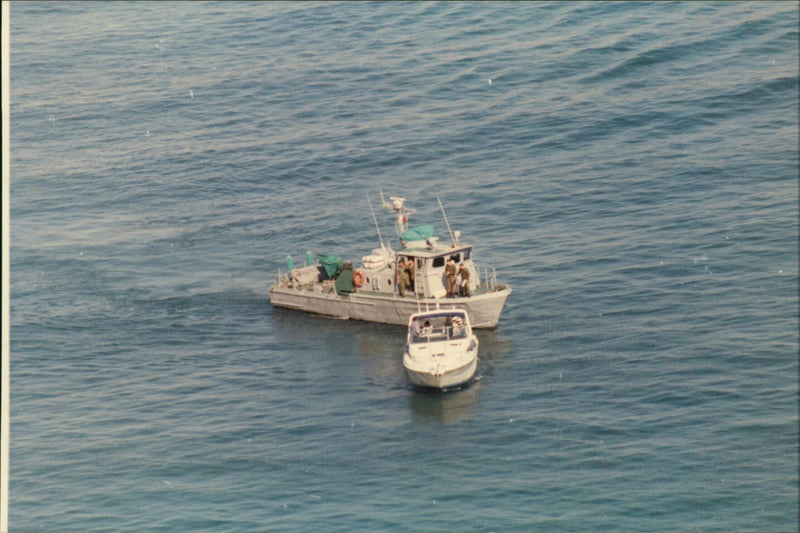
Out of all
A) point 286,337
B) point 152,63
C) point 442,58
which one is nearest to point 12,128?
point 152,63

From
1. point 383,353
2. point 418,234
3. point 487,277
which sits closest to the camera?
point 383,353

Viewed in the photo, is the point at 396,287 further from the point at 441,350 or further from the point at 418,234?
the point at 441,350

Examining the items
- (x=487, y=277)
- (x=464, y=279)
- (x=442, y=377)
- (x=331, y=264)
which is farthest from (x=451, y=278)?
(x=442, y=377)

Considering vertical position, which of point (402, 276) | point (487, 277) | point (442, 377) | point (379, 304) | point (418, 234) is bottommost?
point (379, 304)

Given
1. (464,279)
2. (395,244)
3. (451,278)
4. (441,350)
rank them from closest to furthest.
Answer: (441,350) < (451,278) < (464,279) < (395,244)

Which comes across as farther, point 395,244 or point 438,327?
point 395,244

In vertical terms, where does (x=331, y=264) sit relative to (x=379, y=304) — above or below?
above

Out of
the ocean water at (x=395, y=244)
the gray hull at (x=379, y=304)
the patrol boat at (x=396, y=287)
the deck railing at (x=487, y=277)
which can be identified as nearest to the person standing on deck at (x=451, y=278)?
the patrol boat at (x=396, y=287)

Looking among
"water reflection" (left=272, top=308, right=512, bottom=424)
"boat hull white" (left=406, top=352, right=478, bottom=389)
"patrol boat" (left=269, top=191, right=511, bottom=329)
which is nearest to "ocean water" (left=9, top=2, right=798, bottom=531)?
"water reflection" (left=272, top=308, right=512, bottom=424)
